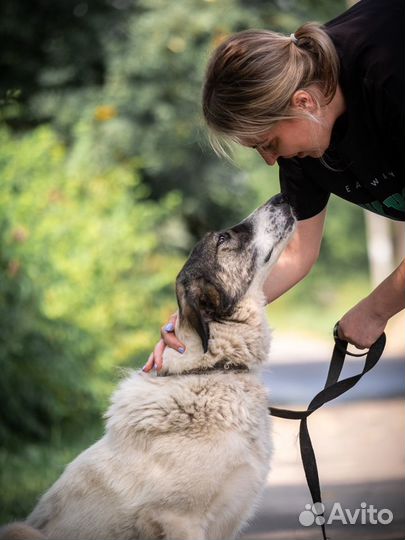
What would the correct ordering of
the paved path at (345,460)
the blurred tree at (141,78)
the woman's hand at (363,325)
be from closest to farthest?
the woman's hand at (363,325) → the paved path at (345,460) → the blurred tree at (141,78)

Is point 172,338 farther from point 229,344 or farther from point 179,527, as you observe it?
point 179,527

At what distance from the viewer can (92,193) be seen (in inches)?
471

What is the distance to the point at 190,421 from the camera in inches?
172

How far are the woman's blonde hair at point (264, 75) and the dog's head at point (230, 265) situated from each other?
720 mm

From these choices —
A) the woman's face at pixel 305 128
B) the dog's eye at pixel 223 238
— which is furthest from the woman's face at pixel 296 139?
the dog's eye at pixel 223 238

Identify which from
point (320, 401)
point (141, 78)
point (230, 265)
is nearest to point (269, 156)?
point (230, 265)

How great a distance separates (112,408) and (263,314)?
0.92 meters

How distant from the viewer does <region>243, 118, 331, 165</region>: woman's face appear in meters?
4.25

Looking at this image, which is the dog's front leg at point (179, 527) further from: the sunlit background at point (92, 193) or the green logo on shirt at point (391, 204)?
the sunlit background at point (92, 193)

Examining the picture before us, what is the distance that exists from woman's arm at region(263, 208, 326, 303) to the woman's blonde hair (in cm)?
82

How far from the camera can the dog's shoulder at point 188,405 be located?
437 cm

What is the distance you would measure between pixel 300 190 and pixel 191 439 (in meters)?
1.45

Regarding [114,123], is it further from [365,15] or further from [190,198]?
[365,15]

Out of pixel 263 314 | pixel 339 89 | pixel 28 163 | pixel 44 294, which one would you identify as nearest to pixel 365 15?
pixel 339 89
